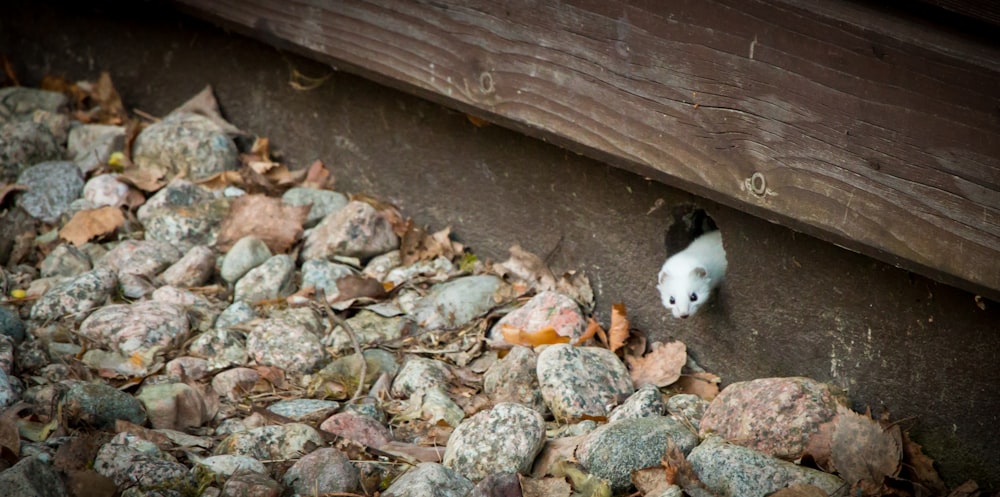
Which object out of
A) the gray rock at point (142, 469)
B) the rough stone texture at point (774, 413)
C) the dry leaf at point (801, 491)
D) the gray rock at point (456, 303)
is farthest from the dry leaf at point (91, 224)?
the dry leaf at point (801, 491)

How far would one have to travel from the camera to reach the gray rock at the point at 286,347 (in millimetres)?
3471

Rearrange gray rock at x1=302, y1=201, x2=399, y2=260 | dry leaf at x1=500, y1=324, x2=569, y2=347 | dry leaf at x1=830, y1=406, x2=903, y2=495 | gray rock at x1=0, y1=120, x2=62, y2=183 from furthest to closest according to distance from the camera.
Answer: gray rock at x1=0, y1=120, x2=62, y2=183, gray rock at x1=302, y1=201, x2=399, y2=260, dry leaf at x1=500, y1=324, x2=569, y2=347, dry leaf at x1=830, y1=406, x2=903, y2=495

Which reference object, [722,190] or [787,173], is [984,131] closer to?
[787,173]

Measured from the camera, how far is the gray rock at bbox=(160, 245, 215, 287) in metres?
3.92

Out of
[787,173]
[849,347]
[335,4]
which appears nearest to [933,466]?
[849,347]

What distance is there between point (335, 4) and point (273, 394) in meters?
1.56

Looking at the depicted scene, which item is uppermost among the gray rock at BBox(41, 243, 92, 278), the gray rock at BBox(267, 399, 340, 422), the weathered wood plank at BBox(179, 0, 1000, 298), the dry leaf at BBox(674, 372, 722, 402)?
the weathered wood plank at BBox(179, 0, 1000, 298)

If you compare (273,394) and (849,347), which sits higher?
(849,347)

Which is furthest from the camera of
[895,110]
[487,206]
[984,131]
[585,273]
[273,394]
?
[487,206]

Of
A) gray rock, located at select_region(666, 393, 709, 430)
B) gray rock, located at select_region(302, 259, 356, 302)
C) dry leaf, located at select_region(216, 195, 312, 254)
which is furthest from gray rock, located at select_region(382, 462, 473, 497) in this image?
dry leaf, located at select_region(216, 195, 312, 254)

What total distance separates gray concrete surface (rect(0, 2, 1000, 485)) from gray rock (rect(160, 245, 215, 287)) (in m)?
0.84

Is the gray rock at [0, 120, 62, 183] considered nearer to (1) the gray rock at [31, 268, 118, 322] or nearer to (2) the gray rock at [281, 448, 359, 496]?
(1) the gray rock at [31, 268, 118, 322]

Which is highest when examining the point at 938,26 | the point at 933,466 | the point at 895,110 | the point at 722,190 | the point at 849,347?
the point at 938,26

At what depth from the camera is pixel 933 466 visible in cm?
287
